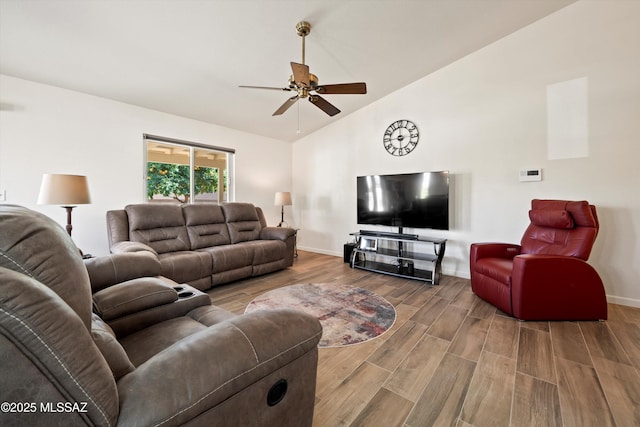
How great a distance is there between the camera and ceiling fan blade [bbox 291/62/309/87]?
212 centimetres

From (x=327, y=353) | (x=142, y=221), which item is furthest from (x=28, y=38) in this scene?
(x=327, y=353)

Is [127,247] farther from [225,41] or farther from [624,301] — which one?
[624,301]

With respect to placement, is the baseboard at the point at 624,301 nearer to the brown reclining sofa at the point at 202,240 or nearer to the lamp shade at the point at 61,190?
the brown reclining sofa at the point at 202,240

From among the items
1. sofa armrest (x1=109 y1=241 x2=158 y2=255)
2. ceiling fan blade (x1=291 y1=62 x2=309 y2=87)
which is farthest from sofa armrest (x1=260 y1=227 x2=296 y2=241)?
ceiling fan blade (x1=291 y1=62 x2=309 y2=87)

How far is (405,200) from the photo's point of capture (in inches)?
151

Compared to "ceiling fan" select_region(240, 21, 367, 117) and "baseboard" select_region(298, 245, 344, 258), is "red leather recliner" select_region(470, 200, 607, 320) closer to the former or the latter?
"ceiling fan" select_region(240, 21, 367, 117)

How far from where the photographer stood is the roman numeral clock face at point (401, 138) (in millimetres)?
4027

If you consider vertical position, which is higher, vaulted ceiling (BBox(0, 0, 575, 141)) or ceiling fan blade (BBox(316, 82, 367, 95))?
vaulted ceiling (BBox(0, 0, 575, 141))

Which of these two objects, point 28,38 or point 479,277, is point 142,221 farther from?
point 479,277

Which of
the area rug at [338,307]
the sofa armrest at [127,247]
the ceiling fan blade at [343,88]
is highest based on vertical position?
the ceiling fan blade at [343,88]

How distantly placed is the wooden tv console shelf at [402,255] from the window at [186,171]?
2.73 m

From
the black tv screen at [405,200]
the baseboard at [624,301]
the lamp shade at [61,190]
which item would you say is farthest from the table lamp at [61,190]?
the baseboard at [624,301]

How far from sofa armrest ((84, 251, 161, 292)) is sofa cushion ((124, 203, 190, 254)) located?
5.06ft

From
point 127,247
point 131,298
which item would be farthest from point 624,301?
point 127,247
